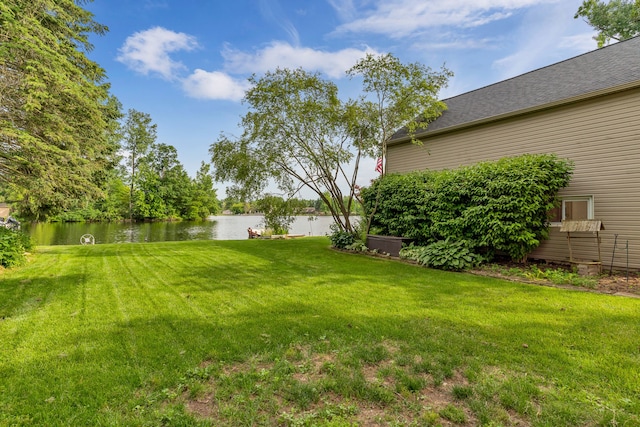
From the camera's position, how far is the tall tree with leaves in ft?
115

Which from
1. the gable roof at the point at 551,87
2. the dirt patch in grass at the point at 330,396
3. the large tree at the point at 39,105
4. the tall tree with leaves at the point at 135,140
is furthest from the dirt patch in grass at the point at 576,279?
the tall tree with leaves at the point at 135,140

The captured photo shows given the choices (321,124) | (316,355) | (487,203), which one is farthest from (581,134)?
(316,355)

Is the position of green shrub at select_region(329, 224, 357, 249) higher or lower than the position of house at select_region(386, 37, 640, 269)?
lower

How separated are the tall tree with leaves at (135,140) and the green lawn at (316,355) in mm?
36127

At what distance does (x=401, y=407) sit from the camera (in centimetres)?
211

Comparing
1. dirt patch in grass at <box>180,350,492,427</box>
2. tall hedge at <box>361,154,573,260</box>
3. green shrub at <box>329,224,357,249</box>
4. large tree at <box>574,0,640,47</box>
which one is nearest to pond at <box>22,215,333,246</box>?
green shrub at <box>329,224,357,249</box>

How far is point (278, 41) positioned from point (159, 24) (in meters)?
4.32

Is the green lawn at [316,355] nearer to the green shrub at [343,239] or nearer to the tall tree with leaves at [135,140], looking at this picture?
the green shrub at [343,239]

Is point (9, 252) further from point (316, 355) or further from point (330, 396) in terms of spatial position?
point (330, 396)

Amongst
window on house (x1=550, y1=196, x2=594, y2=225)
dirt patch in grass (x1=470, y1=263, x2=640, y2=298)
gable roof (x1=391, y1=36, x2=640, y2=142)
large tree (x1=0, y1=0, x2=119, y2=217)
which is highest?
gable roof (x1=391, y1=36, x2=640, y2=142)

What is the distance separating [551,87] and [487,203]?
15.1ft

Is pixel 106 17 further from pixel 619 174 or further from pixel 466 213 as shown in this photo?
pixel 619 174

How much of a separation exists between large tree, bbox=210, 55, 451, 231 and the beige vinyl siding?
9.31 feet

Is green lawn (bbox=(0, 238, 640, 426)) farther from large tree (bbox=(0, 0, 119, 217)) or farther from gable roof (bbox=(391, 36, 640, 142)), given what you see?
gable roof (bbox=(391, 36, 640, 142))
